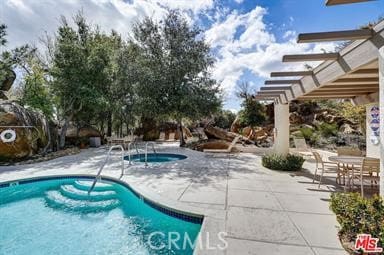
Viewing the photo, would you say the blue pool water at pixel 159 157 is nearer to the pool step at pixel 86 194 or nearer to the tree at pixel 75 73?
the tree at pixel 75 73

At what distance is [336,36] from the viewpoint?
135 inches

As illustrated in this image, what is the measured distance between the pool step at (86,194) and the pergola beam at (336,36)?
5.73m

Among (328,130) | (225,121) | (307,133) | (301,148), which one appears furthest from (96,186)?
(225,121)

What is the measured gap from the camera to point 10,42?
15.2 metres

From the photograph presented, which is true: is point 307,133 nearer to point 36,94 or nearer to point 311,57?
point 311,57

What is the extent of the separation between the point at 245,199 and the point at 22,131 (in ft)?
36.1

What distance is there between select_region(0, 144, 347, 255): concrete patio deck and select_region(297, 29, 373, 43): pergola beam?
9.79 feet

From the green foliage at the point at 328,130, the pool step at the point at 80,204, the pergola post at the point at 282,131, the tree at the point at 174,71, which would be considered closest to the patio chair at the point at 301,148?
the pergola post at the point at 282,131

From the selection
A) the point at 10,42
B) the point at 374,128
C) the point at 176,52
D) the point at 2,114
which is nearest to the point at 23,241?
the point at 2,114

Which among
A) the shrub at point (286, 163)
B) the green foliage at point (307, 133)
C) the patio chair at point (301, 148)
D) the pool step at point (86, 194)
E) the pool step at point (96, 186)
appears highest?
the green foliage at point (307, 133)

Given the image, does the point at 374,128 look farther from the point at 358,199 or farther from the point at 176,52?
the point at 176,52

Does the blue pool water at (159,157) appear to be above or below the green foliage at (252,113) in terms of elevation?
below

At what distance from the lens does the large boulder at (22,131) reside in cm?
979

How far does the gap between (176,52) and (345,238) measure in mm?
12266
